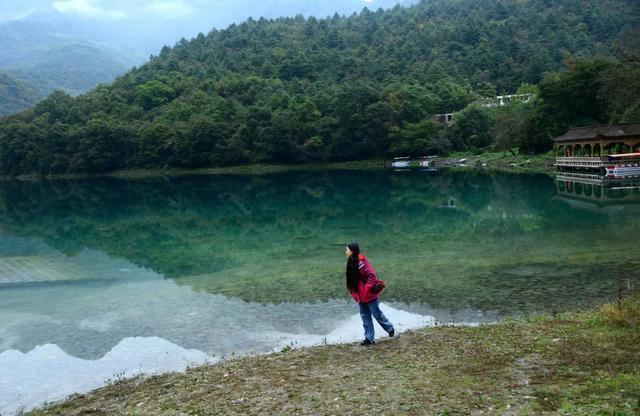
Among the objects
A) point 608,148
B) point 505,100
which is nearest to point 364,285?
point 608,148

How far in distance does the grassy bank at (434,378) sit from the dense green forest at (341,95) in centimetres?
4672

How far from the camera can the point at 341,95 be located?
85188 millimetres

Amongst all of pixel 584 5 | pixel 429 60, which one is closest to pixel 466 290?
pixel 429 60

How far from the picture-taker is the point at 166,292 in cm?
1673

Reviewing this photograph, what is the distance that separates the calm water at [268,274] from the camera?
11789 mm

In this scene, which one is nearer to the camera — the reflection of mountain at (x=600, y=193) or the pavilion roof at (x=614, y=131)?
the reflection of mountain at (x=600, y=193)

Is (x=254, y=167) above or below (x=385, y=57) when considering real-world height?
below

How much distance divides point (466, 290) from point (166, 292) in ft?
28.8

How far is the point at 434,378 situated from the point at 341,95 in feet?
→ 263

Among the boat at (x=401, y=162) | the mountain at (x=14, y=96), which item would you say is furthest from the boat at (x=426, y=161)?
the mountain at (x=14, y=96)

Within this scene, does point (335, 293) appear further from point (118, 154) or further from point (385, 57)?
point (385, 57)

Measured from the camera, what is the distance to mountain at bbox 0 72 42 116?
171 metres

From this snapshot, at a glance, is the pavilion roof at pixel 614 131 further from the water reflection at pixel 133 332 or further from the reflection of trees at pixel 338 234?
the water reflection at pixel 133 332

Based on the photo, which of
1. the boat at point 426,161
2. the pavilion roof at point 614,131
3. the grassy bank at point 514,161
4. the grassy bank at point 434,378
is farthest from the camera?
the boat at point 426,161
